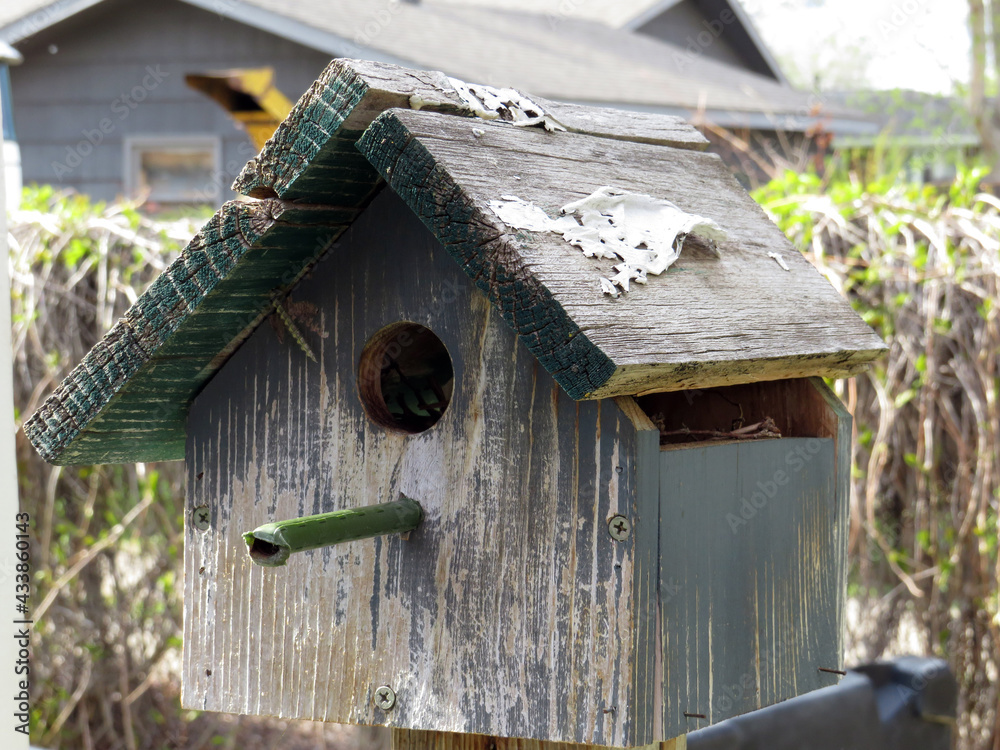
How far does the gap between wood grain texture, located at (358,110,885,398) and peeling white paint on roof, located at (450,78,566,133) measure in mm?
22

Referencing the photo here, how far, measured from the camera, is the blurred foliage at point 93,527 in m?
3.34

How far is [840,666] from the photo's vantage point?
4.95 ft

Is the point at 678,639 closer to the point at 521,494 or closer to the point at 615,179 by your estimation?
the point at 521,494

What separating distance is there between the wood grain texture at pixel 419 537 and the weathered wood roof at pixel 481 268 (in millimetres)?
86

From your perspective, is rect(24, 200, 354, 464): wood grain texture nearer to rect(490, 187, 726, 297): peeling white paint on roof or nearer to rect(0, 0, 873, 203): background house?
rect(490, 187, 726, 297): peeling white paint on roof

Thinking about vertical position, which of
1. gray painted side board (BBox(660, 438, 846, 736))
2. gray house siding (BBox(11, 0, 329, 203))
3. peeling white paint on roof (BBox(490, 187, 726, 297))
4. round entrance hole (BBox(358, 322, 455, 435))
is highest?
gray house siding (BBox(11, 0, 329, 203))

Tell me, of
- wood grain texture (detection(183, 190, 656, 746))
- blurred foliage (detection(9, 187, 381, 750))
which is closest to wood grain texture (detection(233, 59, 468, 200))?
wood grain texture (detection(183, 190, 656, 746))

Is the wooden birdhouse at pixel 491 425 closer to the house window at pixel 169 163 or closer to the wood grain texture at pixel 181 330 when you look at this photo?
the wood grain texture at pixel 181 330

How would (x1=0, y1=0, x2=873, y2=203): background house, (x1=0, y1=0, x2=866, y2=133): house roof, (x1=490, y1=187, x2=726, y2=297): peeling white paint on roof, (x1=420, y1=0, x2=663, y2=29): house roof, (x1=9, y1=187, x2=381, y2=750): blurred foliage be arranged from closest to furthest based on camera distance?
(x1=490, y1=187, x2=726, y2=297): peeling white paint on roof < (x1=9, y1=187, x2=381, y2=750): blurred foliage < (x1=0, y1=0, x2=866, y2=133): house roof < (x1=0, y1=0, x2=873, y2=203): background house < (x1=420, y1=0, x2=663, y2=29): house roof

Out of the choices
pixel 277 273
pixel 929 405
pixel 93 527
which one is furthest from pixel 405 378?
pixel 93 527

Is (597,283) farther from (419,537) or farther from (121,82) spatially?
(121,82)

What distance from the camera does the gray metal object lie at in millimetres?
1979

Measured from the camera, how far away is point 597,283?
1.16 m

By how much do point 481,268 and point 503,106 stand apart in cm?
34
